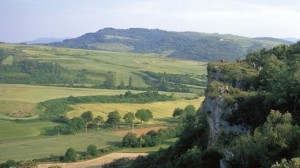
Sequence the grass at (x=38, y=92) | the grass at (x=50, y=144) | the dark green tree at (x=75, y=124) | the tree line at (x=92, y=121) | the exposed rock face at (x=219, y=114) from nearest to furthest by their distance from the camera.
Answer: the exposed rock face at (x=219, y=114), the grass at (x=50, y=144), the dark green tree at (x=75, y=124), the tree line at (x=92, y=121), the grass at (x=38, y=92)

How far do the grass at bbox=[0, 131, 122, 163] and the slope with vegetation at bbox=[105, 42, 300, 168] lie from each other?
24215 mm

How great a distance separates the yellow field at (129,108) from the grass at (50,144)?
16.5 m

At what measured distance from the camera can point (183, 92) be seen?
139 m

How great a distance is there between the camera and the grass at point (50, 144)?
67650 mm

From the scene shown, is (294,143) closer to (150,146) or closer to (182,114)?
(150,146)

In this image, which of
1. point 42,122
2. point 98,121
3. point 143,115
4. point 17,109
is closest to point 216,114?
point 143,115

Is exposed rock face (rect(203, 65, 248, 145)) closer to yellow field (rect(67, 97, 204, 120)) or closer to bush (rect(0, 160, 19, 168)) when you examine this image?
bush (rect(0, 160, 19, 168))

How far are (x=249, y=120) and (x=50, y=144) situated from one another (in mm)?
50689

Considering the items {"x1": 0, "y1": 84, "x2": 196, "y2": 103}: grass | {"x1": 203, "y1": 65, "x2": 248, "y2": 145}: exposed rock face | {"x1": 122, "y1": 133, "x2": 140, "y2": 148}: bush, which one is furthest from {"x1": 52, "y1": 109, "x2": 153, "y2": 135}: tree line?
{"x1": 203, "y1": 65, "x2": 248, "y2": 145}: exposed rock face

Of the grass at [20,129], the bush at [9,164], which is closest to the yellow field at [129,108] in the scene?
the grass at [20,129]

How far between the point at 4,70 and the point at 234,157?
503 feet

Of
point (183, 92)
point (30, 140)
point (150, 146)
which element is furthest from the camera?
point (183, 92)

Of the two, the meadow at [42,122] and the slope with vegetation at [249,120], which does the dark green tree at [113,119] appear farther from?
the slope with vegetation at [249,120]

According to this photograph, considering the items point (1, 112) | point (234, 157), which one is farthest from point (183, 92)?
point (234, 157)
